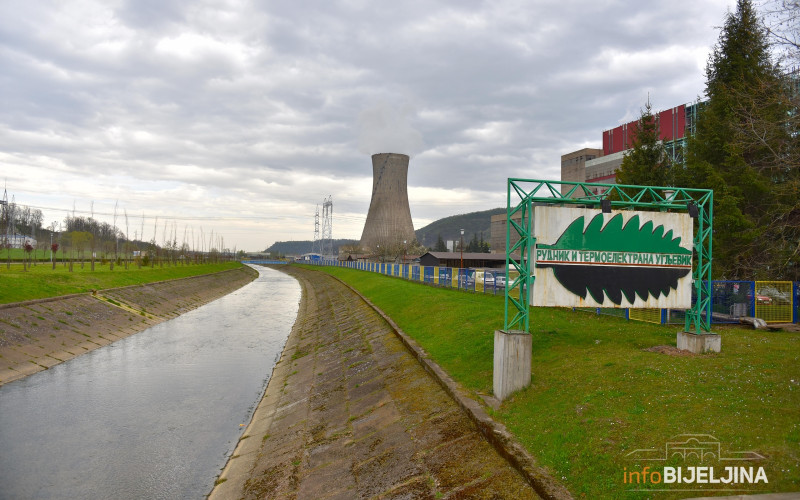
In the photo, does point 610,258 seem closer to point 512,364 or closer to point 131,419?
point 512,364

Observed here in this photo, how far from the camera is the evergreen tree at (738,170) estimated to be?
2067 centimetres

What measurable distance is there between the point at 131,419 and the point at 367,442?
26.8 feet

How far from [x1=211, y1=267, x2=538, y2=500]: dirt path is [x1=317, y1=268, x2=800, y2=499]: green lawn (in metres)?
0.80

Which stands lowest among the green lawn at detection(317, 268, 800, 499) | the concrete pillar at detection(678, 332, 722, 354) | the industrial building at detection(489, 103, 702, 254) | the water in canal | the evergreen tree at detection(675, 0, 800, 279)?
the water in canal

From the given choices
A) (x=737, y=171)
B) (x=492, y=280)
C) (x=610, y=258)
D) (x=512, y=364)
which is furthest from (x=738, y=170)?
(x=512, y=364)

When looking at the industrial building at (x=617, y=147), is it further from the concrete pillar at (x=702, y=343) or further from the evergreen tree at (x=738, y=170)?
the concrete pillar at (x=702, y=343)

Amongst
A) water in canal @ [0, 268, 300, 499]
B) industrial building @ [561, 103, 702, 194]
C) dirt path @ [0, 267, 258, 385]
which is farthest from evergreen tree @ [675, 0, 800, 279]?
dirt path @ [0, 267, 258, 385]

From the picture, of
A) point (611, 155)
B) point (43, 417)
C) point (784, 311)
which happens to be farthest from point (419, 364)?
point (611, 155)

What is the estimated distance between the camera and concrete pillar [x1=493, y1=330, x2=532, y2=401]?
903cm

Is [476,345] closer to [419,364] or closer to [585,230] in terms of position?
[419,364]

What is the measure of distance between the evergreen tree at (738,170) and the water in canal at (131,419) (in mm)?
19905

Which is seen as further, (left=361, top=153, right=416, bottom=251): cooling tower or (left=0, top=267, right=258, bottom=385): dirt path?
(left=361, top=153, right=416, bottom=251): cooling tower

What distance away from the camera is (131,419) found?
14055 mm

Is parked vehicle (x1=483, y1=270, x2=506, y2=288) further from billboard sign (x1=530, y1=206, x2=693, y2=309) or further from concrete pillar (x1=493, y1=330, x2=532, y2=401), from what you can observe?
concrete pillar (x1=493, y1=330, x2=532, y2=401)
